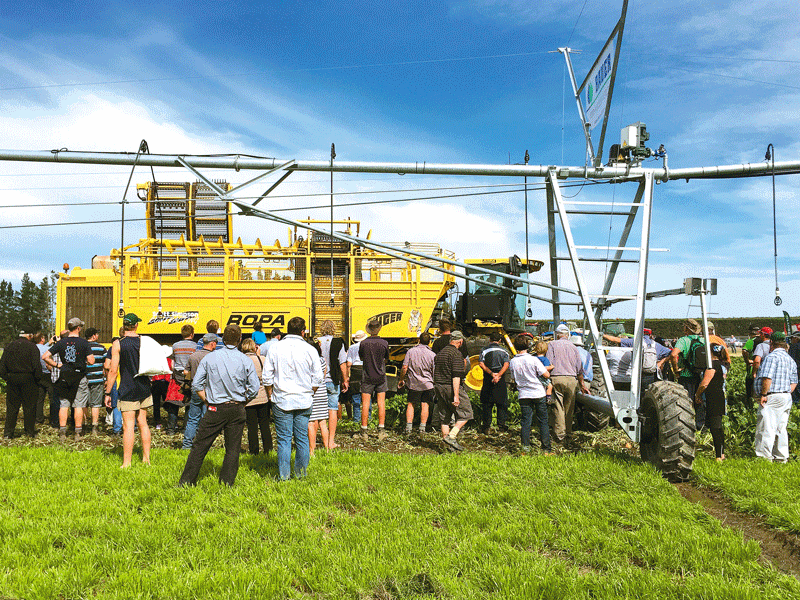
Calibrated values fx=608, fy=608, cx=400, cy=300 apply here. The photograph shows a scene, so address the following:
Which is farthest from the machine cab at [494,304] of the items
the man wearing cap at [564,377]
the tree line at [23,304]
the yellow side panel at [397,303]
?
the tree line at [23,304]

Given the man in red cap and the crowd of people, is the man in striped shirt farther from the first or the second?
the man in red cap

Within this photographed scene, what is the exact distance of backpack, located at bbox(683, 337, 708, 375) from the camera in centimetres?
806

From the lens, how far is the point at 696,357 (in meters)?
8.20

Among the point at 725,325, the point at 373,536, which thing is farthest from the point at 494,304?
the point at 725,325

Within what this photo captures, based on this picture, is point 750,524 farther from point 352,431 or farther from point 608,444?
point 352,431

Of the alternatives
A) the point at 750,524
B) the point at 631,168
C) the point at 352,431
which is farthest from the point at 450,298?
the point at 750,524

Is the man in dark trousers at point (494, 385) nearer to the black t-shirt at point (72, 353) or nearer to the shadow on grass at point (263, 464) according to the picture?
the shadow on grass at point (263, 464)

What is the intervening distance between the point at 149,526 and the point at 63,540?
2.04 feet

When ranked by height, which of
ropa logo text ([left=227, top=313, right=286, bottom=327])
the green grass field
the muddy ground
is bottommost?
the muddy ground

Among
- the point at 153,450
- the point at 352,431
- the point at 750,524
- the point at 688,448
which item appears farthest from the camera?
the point at 352,431

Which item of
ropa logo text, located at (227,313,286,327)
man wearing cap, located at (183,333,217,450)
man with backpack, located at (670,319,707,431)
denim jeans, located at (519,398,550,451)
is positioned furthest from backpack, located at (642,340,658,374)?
ropa logo text, located at (227,313,286,327)

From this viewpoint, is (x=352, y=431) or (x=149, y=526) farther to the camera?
(x=352, y=431)

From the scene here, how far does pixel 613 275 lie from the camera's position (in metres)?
7.78

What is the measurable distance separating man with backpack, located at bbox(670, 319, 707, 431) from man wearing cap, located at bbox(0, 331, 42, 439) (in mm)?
9939
